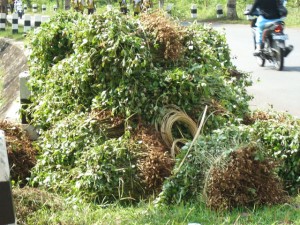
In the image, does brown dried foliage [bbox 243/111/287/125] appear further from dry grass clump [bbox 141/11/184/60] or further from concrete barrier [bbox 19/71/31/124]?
concrete barrier [bbox 19/71/31/124]

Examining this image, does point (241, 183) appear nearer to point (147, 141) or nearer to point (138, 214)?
point (138, 214)

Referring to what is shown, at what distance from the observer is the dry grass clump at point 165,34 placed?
23.1 ft

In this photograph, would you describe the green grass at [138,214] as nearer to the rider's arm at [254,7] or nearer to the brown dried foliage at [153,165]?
the brown dried foliage at [153,165]

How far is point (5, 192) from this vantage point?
13.0 feet

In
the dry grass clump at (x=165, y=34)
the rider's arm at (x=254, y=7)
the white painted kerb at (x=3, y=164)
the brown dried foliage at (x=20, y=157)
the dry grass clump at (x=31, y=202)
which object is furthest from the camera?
the rider's arm at (x=254, y=7)

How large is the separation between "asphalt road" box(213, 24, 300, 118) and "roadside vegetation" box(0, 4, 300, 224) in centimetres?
121

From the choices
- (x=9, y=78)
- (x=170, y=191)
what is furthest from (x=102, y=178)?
(x=9, y=78)

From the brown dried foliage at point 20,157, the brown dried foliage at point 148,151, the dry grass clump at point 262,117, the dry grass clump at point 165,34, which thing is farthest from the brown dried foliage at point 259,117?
the brown dried foliage at point 20,157

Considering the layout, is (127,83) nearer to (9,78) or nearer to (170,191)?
(170,191)

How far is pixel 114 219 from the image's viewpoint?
17.8ft

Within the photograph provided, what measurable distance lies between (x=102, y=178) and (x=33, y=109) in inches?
82.2

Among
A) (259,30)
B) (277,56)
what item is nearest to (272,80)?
(277,56)

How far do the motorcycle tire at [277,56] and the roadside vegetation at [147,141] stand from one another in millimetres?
6099

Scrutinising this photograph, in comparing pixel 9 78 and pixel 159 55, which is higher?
pixel 159 55
